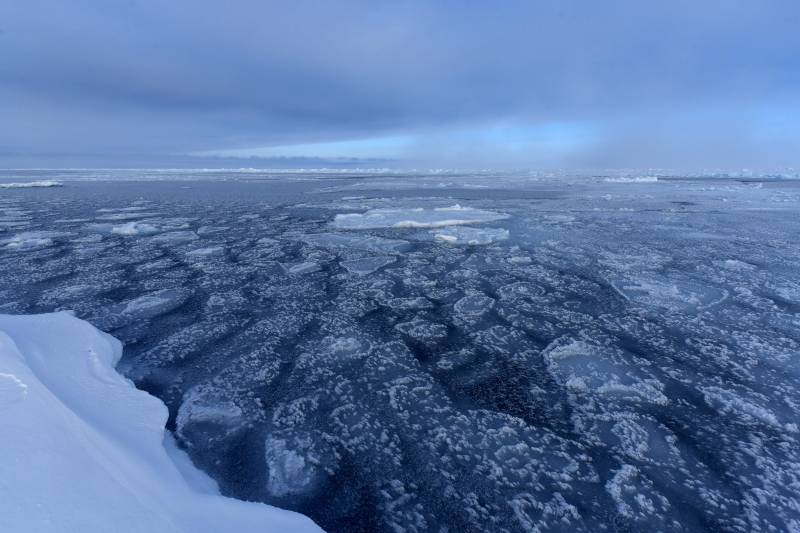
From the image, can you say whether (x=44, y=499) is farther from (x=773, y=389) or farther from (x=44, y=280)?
(x=44, y=280)

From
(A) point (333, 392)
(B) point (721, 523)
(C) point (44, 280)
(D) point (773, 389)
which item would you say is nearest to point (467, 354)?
(A) point (333, 392)

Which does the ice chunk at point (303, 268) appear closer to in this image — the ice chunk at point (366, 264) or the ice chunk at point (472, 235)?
the ice chunk at point (366, 264)

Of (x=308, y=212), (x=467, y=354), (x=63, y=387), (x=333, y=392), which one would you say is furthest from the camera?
(x=308, y=212)

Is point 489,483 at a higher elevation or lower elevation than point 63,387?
lower

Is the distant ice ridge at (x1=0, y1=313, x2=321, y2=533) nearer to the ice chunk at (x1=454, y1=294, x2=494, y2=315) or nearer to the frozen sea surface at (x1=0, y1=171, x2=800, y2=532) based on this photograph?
the frozen sea surface at (x1=0, y1=171, x2=800, y2=532)

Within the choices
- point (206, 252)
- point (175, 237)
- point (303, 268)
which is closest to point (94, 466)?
point (303, 268)

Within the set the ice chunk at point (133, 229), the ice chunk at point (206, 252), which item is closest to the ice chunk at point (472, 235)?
the ice chunk at point (206, 252)
